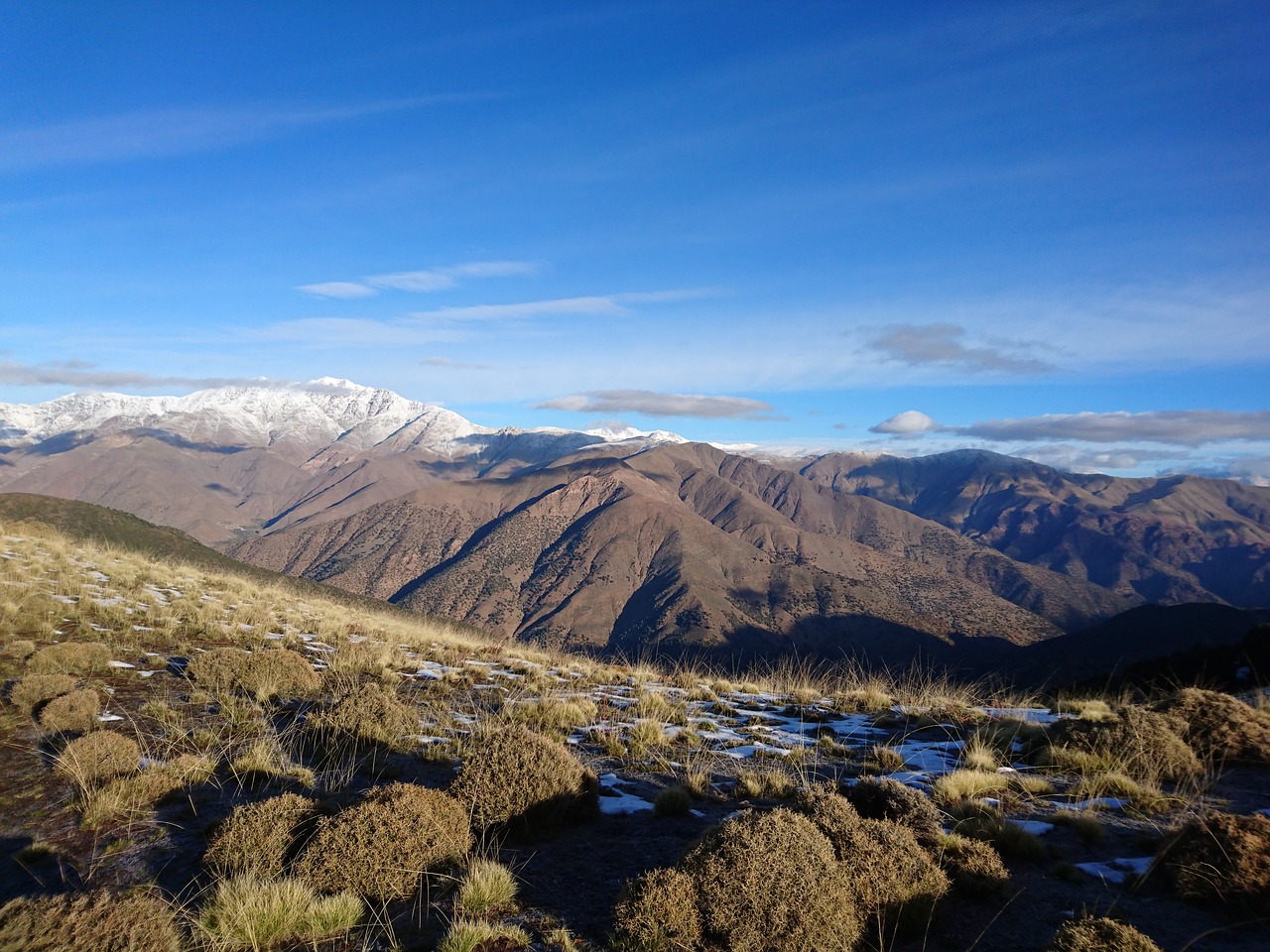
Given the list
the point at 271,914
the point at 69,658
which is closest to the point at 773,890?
the point at 271,914

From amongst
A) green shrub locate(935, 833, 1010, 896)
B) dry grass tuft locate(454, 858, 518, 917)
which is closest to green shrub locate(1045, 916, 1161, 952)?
green shrub locate(935, 833, 1010, 896)

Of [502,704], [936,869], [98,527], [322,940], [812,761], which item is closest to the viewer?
[322,940]

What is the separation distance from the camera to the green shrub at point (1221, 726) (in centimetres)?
727

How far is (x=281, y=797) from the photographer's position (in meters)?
5.04

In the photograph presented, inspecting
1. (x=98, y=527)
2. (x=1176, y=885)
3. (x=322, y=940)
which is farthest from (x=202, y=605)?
(x=98, y=527)

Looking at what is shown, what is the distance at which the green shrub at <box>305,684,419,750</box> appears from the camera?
763 cm

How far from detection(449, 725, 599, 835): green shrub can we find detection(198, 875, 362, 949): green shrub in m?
1.40

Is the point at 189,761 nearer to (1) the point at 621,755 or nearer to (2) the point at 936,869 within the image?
(1) the point at 621,755

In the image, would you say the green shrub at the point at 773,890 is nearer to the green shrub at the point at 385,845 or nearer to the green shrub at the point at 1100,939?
the green shrub at the point at 1100,939

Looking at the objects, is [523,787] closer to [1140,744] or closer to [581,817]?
[581,817]

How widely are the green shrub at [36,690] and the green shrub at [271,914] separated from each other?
562 centimetres

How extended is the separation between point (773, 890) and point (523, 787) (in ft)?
8.43

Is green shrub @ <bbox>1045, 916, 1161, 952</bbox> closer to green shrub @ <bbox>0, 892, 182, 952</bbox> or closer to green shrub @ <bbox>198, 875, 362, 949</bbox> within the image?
green shrub @ <bbox>198, 875, 362, 949</bbox>

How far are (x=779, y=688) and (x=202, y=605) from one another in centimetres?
1319
